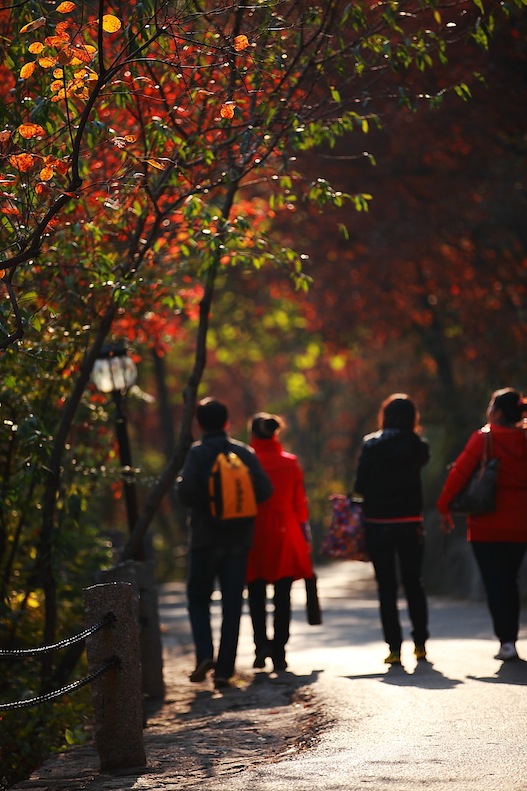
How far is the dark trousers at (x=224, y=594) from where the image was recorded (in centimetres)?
1078

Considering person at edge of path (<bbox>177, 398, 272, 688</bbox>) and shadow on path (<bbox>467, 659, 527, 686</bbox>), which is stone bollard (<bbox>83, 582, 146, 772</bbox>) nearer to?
shadow on path (<bbox>467, 659, 527, 686</bbox>)

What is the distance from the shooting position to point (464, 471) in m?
10.5

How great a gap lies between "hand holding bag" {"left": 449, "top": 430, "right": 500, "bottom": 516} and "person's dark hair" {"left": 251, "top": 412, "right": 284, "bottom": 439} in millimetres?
1862

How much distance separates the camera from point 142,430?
37875 mm

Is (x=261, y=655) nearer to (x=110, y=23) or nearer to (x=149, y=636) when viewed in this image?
(x=149, y=636)

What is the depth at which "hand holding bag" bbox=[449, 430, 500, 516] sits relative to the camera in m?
10.2

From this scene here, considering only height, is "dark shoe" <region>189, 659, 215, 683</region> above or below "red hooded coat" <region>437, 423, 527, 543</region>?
below

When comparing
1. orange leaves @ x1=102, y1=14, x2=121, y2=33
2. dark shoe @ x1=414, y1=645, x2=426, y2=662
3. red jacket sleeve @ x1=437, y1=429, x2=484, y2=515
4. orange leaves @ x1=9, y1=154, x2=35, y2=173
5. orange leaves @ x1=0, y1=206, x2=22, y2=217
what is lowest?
dark shoe @ x1=414, y1=645, x2=426, y2=662

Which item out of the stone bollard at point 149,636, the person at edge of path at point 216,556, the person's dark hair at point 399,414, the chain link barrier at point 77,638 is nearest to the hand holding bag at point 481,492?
the person's dark hair at point 399,414

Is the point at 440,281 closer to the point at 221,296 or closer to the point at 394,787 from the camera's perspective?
the point at 221,296

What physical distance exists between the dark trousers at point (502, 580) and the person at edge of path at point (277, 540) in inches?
69.4

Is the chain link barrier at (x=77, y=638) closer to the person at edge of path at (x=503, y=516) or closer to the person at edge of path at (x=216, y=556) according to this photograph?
the person at edge of path at (x=216, y=556)

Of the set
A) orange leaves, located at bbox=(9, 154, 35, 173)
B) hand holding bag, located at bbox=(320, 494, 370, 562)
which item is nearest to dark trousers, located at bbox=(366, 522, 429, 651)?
hand holding bag, located at bbox=(320, 494, 370, 562)

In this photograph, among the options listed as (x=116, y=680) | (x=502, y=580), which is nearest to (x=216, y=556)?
(x=502, y=580)
